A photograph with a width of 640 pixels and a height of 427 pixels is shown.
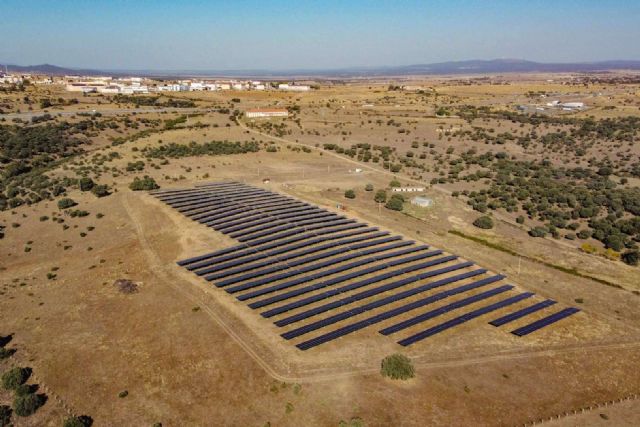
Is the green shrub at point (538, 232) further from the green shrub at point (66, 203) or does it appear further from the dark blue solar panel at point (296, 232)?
the green shrub at point (66, 203)

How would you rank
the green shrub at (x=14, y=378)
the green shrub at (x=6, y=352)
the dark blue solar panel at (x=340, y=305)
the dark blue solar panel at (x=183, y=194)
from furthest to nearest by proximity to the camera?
the dark blue solar panel at (x=183, y=194) → the dark blue solar panel at (x=340, y=305) → the green shrub at (x=6, y=352) → the green shrub at (x=14, y=378)

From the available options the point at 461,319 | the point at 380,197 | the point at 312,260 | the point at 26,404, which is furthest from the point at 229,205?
the point at 26,404

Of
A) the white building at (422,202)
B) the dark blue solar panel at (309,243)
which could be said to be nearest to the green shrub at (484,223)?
the white building at (422,202)

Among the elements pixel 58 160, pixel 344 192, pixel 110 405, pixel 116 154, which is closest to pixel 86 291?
pixel 110 405

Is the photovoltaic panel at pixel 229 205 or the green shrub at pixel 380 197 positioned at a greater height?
the photovoltaic panel at pixel 229 205

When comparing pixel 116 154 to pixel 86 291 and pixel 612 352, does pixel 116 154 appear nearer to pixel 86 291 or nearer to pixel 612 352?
pixel 86 291

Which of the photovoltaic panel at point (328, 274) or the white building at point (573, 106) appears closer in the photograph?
the photovoltaic panel at point (328, 274)
